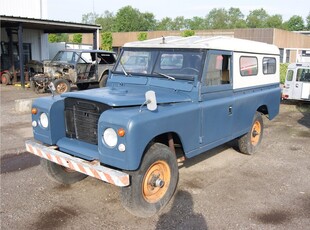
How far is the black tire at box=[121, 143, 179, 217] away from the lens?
3.86 metres

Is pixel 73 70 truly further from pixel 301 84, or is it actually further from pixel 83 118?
pixel 83 118

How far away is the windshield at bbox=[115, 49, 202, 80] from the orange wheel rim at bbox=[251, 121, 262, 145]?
7.86ft

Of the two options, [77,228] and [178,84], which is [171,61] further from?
[77,228]

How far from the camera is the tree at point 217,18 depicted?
103 metres

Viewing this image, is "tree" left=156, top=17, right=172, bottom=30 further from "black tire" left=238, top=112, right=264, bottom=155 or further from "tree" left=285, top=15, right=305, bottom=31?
"black tire" left=238, top=112, right=264, bottom=155

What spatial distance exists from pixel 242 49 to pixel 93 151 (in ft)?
10.6

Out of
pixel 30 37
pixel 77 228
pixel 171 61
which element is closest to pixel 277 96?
pixel 171 61

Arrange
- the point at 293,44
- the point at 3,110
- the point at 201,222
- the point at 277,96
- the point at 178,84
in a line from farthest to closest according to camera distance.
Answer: the point at 293,44 < the point at 3,110 < the point at 277,96 < the point at 178,84 < the point at 201,222

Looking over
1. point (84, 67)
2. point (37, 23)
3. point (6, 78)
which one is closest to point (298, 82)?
point (84, 67)

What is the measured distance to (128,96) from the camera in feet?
14.3

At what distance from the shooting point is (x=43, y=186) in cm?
502

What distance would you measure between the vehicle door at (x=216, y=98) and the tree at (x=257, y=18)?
334 feet

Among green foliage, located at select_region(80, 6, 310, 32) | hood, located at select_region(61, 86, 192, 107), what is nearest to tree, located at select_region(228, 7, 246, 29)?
green foliage, located at select_region(80, 6, 310, 32)

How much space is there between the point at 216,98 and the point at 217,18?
105438mm
